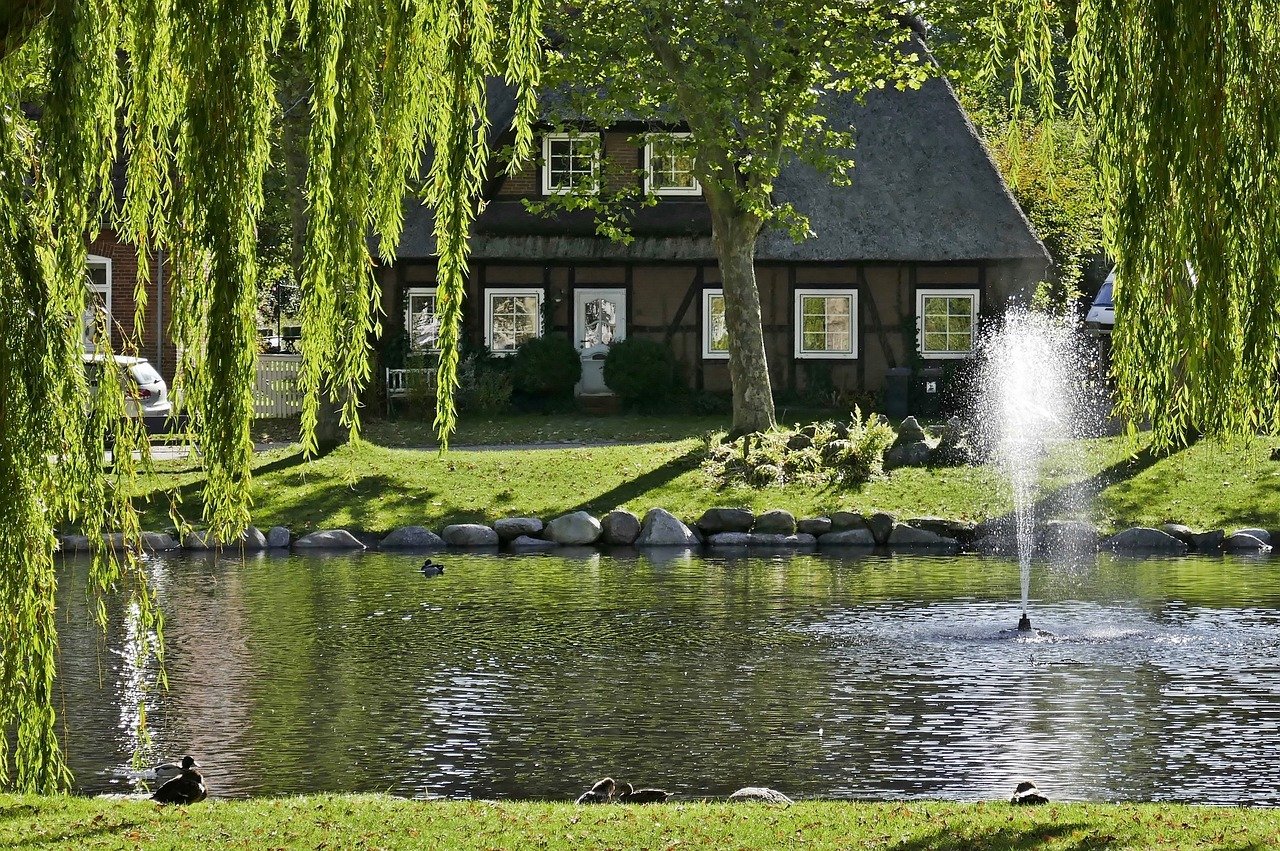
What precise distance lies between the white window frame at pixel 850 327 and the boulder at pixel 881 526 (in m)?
12.3

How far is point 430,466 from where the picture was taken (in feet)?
88.6

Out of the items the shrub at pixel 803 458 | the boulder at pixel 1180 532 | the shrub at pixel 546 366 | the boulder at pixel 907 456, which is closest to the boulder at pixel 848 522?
Result: the shrub at pixel 803 458

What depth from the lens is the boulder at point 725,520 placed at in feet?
80.1

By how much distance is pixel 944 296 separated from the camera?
36312 millimetres

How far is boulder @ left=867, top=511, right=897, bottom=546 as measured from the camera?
24094 mm

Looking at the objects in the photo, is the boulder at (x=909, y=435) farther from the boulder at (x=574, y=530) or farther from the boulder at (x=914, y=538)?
the boulder at (x=574, y=530)

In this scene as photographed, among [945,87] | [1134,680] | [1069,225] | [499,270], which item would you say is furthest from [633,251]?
[1134,680]

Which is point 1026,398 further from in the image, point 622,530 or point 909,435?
point 622,530

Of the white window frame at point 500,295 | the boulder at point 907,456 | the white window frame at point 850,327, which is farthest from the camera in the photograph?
the white window frame at point 500,295

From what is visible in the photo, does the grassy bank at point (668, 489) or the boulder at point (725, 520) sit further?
the grassy bank at point (668, 489)

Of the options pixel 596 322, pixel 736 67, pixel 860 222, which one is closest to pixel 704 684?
pixel 736 67

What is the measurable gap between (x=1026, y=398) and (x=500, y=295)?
1139 cm

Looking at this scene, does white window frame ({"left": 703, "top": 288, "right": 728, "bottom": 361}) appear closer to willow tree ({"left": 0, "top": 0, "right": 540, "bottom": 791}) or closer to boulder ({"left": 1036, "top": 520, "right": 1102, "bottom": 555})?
boulder ({"left": 1036, "top": 520, "right": 1102, "bottom": 555})

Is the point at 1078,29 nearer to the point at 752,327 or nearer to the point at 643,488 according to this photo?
the point at 643,488
